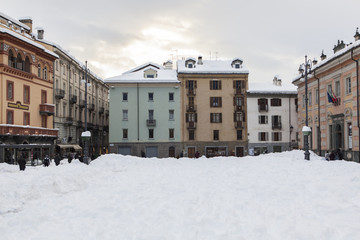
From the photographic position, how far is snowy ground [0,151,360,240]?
29.5 feet

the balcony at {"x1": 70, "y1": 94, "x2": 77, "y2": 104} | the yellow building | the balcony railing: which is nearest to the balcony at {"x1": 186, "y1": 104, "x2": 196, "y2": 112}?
the balcony at {"x1": 70, "y1": 94, "x2": 77, "y2": 104}

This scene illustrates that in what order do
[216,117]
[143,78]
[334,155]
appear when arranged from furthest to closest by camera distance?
[216,117], [143,78], [334,155]

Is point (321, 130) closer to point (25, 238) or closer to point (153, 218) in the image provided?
point (153, 218)

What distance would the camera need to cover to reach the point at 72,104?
5544 centimetres

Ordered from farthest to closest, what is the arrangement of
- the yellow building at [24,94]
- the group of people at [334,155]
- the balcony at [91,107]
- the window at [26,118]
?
the balcony at [91,107], the window at [26,118], the yellow building at [24,94], the group of people at [334,155]

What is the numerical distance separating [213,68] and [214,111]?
22.1 ft

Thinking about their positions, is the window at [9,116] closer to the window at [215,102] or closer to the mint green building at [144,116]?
the mint green building at [144,116]

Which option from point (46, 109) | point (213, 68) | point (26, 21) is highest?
point (26, 21)

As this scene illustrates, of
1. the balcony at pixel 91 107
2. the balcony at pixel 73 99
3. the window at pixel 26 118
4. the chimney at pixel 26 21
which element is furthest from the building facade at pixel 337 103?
the balcony at pixel 91 107

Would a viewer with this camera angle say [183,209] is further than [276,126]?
No

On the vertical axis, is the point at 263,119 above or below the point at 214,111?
below

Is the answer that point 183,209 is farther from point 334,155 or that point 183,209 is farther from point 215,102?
point 215,102

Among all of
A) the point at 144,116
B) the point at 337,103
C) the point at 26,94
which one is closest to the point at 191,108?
the point at 144,116

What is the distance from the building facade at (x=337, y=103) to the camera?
1136 inches
